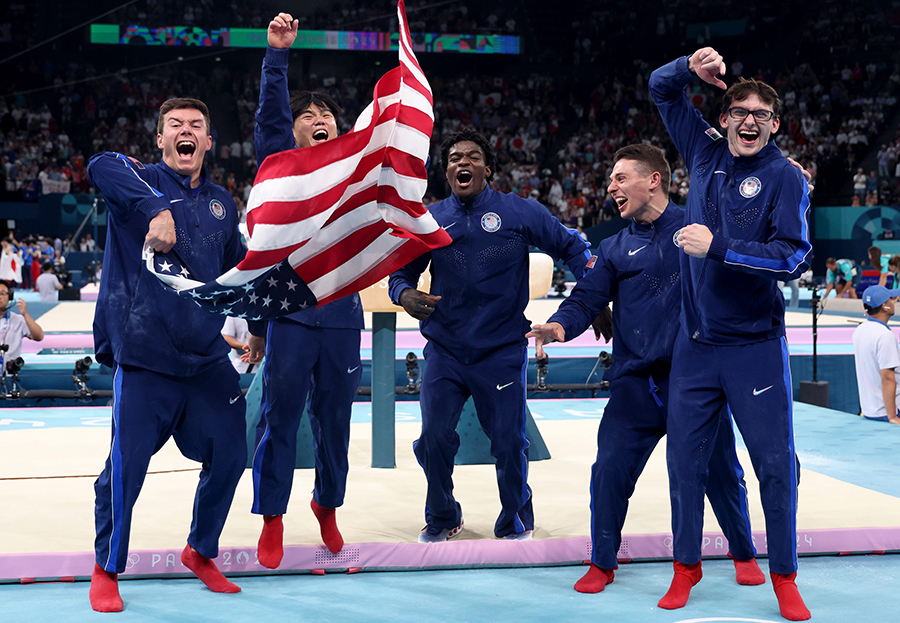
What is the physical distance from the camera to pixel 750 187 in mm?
3658

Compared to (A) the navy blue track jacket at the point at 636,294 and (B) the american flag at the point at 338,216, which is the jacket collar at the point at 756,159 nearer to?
(A) the navy blue track jacket at the point at 636,294

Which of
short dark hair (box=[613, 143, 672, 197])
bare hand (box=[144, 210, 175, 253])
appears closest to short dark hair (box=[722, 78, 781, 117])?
short dark hair (box=[613, 143, 672, 197])

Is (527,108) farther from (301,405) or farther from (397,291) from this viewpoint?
(301,405)

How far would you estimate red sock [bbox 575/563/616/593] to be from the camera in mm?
3896

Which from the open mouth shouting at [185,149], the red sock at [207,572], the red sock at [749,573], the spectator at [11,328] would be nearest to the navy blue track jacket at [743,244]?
the red sock at [749,573]

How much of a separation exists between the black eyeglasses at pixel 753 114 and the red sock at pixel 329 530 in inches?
98.1

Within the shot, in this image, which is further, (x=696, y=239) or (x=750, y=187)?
(x=750, y=187)

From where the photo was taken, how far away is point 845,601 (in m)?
3.74

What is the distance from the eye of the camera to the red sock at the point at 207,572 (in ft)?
12.7

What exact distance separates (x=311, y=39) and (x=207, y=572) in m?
27.7

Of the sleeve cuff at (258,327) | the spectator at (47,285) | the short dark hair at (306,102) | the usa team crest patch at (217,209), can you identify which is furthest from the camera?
the spectator at (47,285)

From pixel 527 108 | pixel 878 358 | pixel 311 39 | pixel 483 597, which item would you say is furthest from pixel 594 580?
pixel 527 108

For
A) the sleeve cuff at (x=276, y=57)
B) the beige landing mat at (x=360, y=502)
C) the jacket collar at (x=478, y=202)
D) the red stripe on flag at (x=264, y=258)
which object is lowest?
the beige landing mat at (x=360, y=502)

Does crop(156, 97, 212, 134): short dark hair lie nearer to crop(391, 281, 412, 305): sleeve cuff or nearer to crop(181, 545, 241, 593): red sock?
crop(391, 281, 412, 305): sleeve cuff
